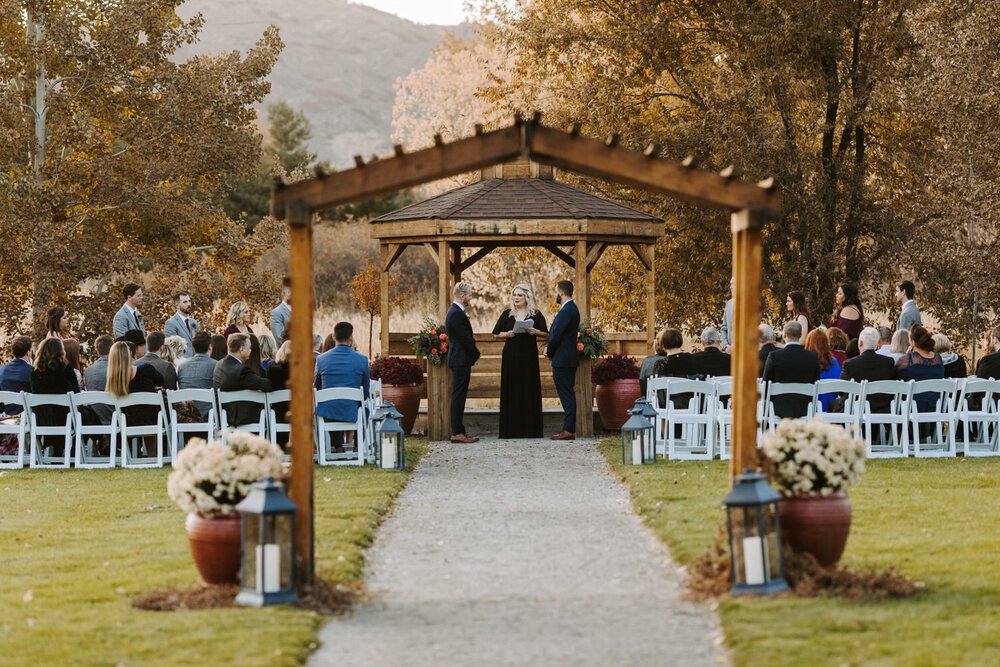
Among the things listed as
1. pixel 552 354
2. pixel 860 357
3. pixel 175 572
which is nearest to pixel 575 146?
pixel 175 572

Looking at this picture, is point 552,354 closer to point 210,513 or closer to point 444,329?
point 444,329

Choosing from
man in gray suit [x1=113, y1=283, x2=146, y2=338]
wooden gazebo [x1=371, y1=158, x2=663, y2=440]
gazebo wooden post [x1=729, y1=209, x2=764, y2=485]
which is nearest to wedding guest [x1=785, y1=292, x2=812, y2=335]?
wooden gazebo [x1=371, y1=158, x2=663, y2=440]

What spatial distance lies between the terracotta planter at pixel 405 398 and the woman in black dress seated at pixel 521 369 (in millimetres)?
1069

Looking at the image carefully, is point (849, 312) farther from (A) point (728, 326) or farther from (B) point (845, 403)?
(B) point (845, 403)

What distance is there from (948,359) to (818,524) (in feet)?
24.1

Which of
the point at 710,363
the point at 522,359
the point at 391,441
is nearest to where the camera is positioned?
the point at 391,441

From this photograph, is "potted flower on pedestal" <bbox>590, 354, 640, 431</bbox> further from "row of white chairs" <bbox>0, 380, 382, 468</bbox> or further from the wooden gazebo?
"row of white chairs" <bbox>0, 380, 382, 468</bbox>

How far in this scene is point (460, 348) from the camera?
1404 centimetres

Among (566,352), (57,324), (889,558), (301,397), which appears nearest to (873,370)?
(566,352)

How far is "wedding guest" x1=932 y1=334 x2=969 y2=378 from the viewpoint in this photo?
13.0 metres

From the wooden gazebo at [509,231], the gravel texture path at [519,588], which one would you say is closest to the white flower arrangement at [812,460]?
the gravel texture path at [519,588]

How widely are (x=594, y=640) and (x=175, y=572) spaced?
2784mm

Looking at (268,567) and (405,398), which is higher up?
(405,398)

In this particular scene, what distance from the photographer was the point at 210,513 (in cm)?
652
